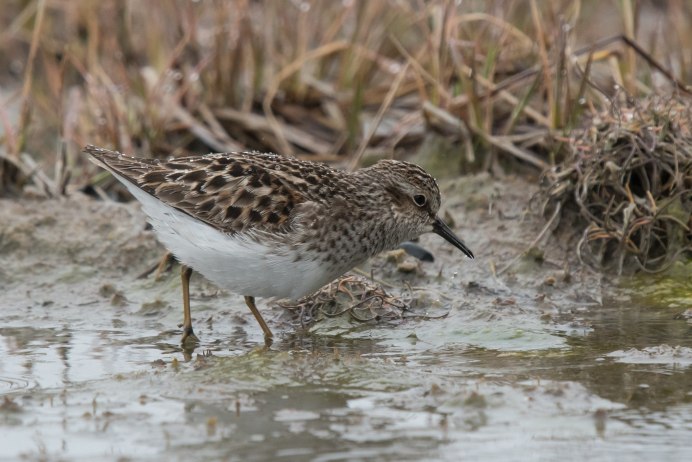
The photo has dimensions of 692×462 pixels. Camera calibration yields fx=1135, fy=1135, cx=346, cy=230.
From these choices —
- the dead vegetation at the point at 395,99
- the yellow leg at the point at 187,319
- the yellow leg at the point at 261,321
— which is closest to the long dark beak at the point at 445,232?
the dead vegetation at the point at 395,99

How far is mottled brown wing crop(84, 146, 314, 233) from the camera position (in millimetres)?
6820

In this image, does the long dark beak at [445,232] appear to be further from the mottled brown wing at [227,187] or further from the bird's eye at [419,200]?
the mottled brown wing at [227,187]

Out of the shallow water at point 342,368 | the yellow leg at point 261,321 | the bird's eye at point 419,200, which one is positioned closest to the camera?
the shallow water at point 342,368

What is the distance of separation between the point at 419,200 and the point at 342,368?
1783 mm

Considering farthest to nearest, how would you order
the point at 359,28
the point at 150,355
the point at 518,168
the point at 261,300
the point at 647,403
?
the point at 359,28 → the point at 518,168 → the point at 261,300 → the point at 150,355 → the point at 647,403

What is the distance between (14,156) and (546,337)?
5.10 m

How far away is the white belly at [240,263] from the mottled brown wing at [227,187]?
0.09m

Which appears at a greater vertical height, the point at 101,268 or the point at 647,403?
the point at 101,268

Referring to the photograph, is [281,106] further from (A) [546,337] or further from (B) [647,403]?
(B) [647,403]

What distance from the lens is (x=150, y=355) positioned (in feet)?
22.2

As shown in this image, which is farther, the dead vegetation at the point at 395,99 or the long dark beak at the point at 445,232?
the dead vegetation at the point at 395,99

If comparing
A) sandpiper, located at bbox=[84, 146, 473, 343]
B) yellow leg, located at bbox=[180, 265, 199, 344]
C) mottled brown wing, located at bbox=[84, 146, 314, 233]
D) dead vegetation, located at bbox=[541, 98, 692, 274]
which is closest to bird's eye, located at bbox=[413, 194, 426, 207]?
sandpiper, located at bbox=[84, 146, 473, 343]

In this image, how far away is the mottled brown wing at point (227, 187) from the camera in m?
6.82

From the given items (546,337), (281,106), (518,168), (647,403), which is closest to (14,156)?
(281,106)
